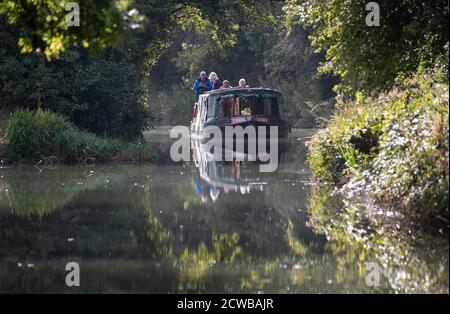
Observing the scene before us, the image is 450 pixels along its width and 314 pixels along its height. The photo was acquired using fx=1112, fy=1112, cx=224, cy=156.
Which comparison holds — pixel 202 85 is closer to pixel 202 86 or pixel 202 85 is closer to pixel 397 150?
pixel 202 86

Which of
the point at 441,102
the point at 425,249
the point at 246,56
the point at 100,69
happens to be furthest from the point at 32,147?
the point at 246,56

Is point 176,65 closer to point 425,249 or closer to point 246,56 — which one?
point 246,56

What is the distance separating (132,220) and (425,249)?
15.7 ft

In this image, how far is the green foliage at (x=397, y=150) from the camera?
1346cm

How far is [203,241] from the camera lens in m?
13.2

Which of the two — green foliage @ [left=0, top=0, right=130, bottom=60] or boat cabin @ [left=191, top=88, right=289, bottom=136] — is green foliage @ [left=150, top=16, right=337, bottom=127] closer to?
boat cabin @ [left=191, top=88, right=289, bottom=136]

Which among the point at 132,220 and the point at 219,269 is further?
the point at 132,220

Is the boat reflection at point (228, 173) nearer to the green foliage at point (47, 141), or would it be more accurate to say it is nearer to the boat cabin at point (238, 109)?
the green foliage at point (47, 141)

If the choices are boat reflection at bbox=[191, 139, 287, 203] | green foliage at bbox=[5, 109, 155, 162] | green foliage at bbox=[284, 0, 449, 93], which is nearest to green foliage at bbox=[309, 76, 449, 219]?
green foliage at bbox=[284, 0, 449, 93]

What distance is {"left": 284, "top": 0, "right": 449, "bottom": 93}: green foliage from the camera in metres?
18.5

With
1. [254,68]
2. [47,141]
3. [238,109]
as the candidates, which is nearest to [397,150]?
[47,141]

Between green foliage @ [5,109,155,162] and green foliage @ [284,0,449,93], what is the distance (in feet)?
31.0

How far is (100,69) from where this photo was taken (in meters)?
32.7

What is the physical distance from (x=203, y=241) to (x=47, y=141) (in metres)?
15.3
